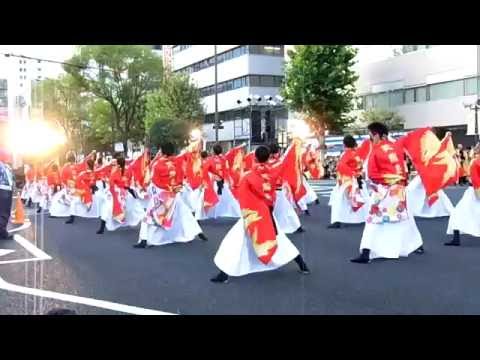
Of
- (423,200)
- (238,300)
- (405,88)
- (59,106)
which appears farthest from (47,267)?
(59,106)

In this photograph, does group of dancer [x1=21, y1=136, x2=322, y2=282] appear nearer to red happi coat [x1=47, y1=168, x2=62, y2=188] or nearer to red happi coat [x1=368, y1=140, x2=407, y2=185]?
red happi coat [x1=47, y1=168, x2=62, y2=188]

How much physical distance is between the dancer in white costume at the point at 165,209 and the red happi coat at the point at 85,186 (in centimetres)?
424

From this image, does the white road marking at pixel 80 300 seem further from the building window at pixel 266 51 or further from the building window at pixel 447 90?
the building window at pixel 266 51

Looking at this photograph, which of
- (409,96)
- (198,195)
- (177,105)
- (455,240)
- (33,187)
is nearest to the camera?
(455,240)

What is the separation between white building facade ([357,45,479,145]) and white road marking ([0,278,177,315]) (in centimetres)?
2581

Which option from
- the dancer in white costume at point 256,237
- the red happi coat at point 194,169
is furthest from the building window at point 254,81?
the dancer in white costume at point 256,237

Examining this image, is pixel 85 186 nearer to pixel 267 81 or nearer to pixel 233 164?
pixel 233 164

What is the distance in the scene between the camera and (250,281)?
6609 mm

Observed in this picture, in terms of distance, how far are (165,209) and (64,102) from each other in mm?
45599

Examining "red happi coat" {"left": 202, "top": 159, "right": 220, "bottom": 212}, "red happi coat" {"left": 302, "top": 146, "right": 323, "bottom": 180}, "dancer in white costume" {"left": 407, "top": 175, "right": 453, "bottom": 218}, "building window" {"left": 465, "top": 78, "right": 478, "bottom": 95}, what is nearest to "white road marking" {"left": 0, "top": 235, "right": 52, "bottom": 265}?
"red happi coat" {"left": 202, "top": 159, "right": 220, "bottom": 212}

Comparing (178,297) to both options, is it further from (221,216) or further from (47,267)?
(221,216)

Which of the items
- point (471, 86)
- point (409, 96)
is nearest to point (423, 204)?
point (471, 86)

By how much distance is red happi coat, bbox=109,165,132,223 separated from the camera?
10898 mm

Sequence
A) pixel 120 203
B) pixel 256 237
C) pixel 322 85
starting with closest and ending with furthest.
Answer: pixel 256 237
pixel 120 203
pixel 322 85
